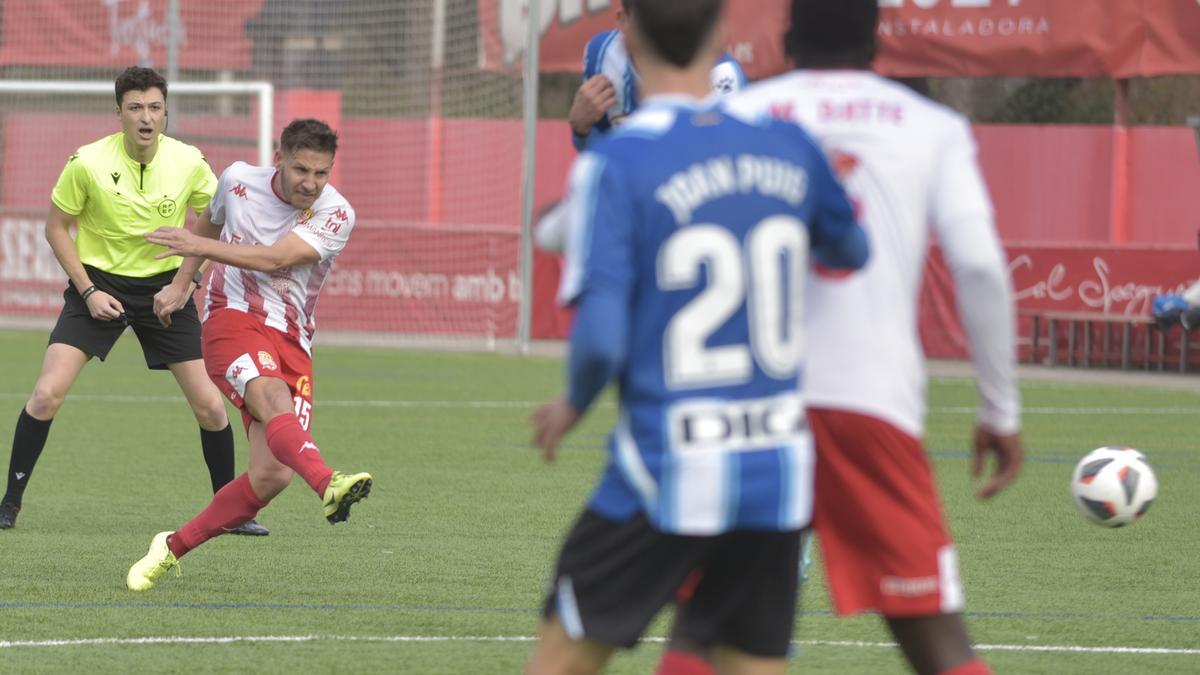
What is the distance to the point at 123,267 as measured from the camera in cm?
913

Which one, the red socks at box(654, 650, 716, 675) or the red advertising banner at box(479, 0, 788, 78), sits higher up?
the red advertising banner at box(479, 0, 788, 78)

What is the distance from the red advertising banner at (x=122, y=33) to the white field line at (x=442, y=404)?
920 cm

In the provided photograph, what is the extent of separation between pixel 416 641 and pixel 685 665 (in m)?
2.53

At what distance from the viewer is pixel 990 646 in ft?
20.7

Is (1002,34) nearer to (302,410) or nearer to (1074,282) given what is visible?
(1074,282)

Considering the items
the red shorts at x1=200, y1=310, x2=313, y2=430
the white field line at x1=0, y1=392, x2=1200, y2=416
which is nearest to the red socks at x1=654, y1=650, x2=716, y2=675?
the red shorts at x1=200, y1=310, x2=313, y2=430

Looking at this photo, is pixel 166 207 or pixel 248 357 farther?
pixel 166 207

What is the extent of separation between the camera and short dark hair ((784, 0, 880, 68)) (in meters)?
4.05

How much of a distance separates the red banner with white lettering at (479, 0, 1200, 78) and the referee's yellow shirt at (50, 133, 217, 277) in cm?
1352

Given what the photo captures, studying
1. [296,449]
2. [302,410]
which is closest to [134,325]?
[302,410]

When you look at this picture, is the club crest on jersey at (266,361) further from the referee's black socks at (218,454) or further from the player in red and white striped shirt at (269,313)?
the referee's black socks at (218,454)

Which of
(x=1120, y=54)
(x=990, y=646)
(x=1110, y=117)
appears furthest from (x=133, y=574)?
(x=1110, y=117)

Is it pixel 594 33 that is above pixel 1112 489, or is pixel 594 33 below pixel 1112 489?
above

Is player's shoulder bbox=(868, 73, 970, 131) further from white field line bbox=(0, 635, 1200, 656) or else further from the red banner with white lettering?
the red banner with white lettering
